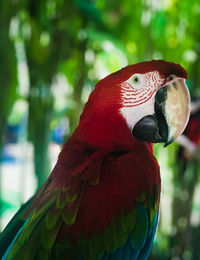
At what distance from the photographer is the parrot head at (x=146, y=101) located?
35cm

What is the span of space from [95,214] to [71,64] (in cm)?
50

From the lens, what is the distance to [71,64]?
78cm

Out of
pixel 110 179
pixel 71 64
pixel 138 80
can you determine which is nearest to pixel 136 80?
pixel 138 80

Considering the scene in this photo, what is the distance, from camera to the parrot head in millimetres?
347

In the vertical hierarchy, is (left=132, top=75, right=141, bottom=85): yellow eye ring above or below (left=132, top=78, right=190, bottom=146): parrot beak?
above

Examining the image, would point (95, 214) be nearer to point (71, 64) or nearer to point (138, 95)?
point (138, 95)

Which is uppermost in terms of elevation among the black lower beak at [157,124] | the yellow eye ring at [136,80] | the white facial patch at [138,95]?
the yellow eye ring at [136,80]

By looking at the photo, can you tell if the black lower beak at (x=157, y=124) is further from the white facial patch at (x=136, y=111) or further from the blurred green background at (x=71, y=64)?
the blurred green background at (x=71, y=64)

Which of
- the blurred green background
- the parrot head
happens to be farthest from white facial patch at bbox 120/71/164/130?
the blurred green background

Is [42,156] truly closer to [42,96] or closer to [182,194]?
[42,96]

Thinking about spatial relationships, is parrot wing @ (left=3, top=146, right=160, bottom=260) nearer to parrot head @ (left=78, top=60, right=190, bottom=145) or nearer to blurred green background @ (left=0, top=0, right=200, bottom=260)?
parrot head @ (left=78, top=60, right=190, bottom=145)

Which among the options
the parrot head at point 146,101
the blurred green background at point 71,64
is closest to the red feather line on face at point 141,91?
the parrot head at point 146,101

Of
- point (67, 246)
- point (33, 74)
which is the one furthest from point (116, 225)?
point (33, 74)

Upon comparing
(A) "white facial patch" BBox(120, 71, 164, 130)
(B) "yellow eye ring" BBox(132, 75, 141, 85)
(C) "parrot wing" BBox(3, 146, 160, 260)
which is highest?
(B) "yellow eye ring" BBox(132, 75, 141, 85)
